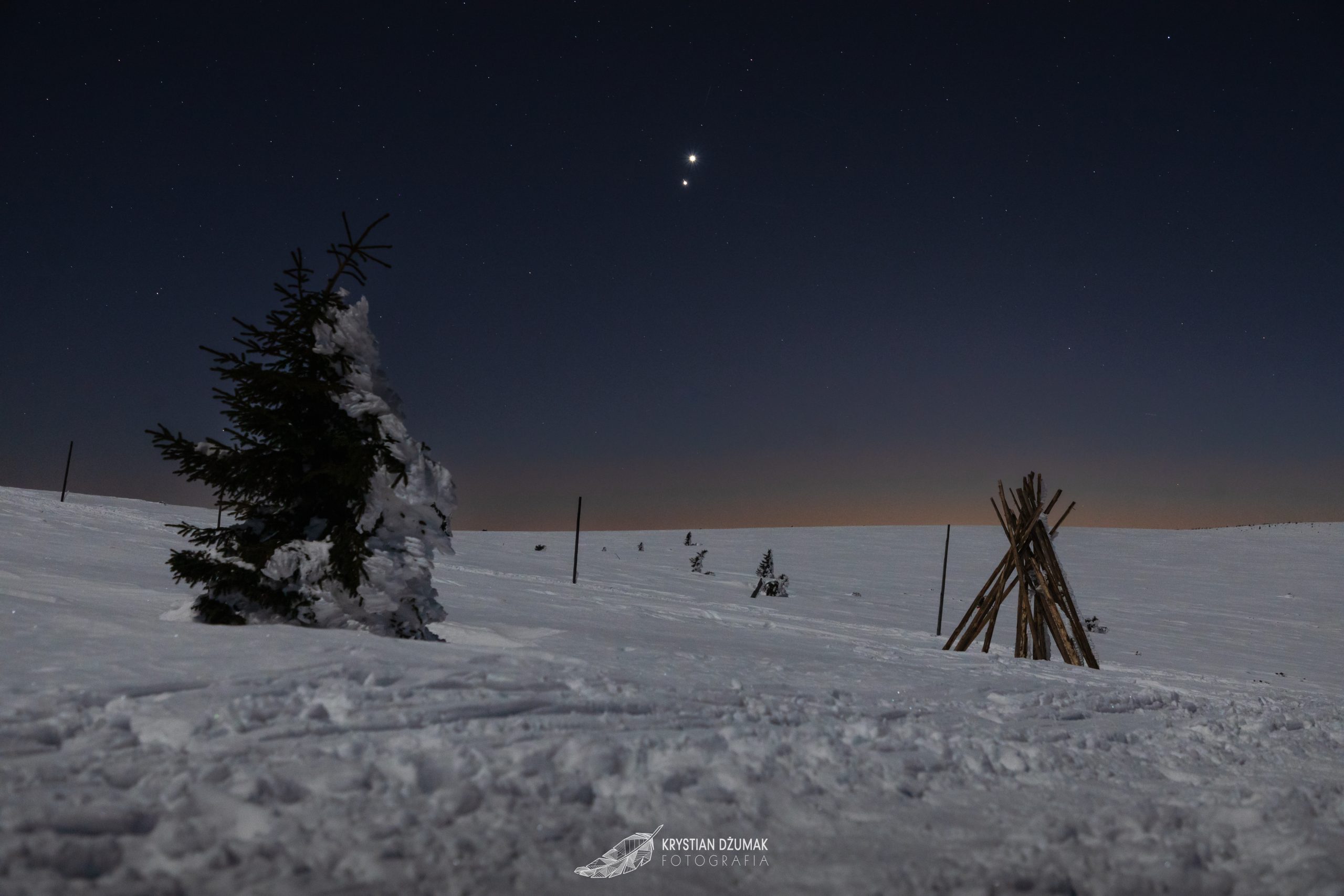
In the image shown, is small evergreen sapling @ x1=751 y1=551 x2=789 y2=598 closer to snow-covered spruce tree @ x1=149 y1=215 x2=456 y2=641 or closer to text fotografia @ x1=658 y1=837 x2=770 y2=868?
snow-covered spruce tree @ x1=149 y1=215 x2=456 y2=641

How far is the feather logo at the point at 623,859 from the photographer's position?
2801 millimetres

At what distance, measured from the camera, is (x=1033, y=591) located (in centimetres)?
1246

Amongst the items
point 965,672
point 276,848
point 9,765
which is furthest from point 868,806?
point 965,672

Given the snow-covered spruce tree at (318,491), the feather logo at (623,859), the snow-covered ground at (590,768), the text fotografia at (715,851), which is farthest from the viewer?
the snow-covered spruce tree at (318,491)

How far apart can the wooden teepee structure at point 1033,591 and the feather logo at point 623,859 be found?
34.2ft

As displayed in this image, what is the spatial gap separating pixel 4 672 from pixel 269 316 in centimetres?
357

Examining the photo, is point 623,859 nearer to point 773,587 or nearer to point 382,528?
point 382,528

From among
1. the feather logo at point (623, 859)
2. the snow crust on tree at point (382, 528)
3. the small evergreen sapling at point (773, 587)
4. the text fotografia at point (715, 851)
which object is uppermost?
the snow crust on tree at point (382, 528)

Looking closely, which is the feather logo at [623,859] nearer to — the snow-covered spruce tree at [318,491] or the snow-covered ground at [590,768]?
the snow-covered ground at [590,768]

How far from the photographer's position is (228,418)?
6.13 metres

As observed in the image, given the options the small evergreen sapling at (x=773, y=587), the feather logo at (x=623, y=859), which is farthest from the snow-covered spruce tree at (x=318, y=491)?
the small evergreen sapling at (x=773, y=587)

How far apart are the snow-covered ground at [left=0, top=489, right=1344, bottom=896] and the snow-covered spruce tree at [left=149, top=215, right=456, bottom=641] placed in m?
0.53

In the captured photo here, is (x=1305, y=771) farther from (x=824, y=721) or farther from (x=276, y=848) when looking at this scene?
(x=276, y=848)

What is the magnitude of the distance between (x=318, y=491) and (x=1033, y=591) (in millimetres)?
11530
